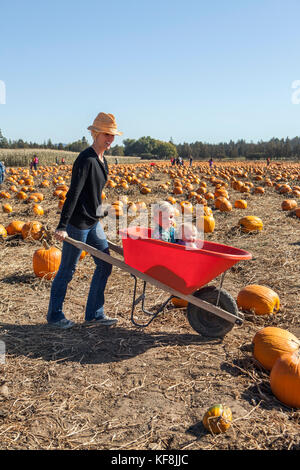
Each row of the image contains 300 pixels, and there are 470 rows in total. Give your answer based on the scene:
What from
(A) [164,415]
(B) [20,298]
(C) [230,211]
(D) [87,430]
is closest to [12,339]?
(B) [20,298]

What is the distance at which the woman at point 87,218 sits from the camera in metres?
3.71

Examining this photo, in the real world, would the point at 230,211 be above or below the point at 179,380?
above

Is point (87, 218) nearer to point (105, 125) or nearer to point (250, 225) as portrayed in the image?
point (105, 125)

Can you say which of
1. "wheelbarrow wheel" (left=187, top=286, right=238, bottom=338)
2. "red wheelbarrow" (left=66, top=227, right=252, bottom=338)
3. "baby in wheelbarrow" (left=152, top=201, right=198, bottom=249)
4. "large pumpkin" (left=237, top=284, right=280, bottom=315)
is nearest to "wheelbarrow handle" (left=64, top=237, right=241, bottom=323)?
"red wheelbarrow" (left=66, top=227, right=252, bottom=338)

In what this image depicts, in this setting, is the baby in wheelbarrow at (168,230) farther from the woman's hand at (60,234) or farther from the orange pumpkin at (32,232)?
the orange pumpkin at (32,232)

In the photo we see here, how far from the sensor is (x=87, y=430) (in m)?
2.62

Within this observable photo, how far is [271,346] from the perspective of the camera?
3.39 metres

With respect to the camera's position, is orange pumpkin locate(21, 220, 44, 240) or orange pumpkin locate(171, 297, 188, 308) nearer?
orange pumpkin locate(171, 297, 188, 308)

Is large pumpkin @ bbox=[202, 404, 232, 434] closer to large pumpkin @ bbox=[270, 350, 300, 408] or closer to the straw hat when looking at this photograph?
large pumpkin @ bbox=[270, 350, 300, 408]

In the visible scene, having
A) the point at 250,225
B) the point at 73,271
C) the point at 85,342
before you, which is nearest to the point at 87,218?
the point at 73,271

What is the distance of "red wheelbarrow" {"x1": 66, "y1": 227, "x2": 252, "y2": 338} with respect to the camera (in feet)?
11.2
